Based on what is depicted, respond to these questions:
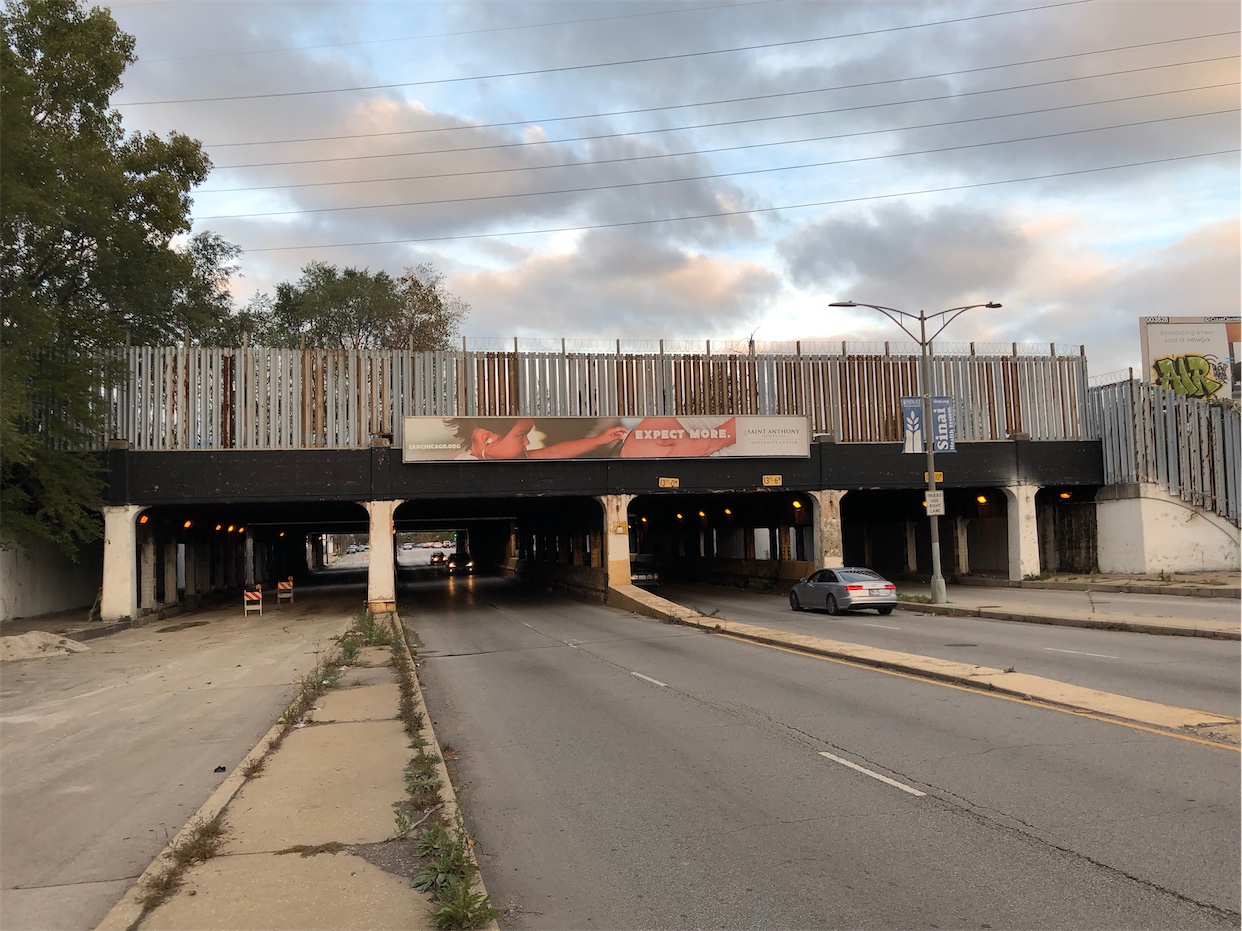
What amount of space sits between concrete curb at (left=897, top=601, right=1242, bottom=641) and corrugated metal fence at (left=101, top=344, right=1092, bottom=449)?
12872mm

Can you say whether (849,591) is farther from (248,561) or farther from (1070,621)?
(248,561)

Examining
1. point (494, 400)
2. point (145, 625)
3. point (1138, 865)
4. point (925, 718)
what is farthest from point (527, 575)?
point (1138, 865)

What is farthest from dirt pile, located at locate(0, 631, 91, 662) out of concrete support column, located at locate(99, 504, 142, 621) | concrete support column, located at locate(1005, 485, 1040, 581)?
concrete support column, located at locate(1005, 485, 1040, 581)

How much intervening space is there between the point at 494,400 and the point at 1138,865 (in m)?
32.2

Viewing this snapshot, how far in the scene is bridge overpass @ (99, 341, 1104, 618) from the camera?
33.4 m

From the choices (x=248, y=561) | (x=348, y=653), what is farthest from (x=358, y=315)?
(x=348, y=653)

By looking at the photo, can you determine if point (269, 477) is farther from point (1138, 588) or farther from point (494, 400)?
point (1138, 588)

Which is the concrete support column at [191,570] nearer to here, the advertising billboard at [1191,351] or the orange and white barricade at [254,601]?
the orange and white barricade at [254,601]

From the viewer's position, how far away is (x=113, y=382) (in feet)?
105

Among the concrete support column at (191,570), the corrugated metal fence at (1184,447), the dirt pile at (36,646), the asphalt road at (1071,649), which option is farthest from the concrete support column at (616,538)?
the corrugated metal fence at (1184,447)

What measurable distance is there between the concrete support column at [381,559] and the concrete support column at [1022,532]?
26083 mm

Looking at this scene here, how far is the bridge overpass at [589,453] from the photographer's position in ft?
109

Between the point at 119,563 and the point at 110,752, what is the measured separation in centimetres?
2344

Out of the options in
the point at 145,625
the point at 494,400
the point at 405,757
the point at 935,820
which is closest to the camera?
the point at 935,820
